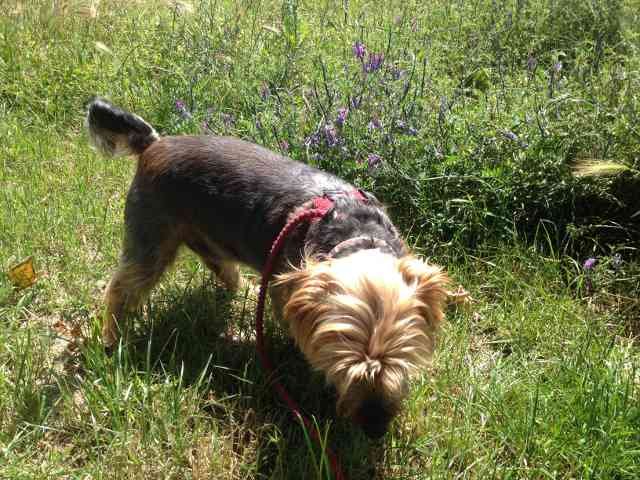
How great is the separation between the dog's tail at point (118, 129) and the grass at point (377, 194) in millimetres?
760

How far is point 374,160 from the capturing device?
3.72 meters

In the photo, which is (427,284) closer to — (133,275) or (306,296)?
(306,296)

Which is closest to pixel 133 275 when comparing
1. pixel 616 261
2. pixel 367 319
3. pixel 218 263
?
pixel 218 263

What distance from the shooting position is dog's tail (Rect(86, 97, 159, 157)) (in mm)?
3158

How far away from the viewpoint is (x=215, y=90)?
484 centimetres

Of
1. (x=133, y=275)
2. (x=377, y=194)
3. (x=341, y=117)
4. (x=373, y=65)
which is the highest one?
(x=373, y=65)

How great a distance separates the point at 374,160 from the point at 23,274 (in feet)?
6.53

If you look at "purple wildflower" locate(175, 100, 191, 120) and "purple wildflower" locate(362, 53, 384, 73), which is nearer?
"purple wildflower" locate(362, 53, 384, 73)

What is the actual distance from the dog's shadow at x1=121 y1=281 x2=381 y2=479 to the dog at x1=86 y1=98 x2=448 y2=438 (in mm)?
179

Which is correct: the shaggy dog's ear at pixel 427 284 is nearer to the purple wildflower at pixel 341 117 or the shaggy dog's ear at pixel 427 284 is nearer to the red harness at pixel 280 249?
the red harness at pixel 280 249

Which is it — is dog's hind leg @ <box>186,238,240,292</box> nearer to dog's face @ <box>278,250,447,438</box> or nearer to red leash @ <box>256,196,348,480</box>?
red leash @ <box>256,196,348,480</box>

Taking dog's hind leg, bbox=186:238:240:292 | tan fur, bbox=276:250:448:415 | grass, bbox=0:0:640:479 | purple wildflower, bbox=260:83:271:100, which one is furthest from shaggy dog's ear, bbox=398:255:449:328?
purple wildflower, bbox=260:83:271:100

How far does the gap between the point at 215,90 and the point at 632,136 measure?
2878 millimetres

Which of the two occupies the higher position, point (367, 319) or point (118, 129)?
point (118, 129)
